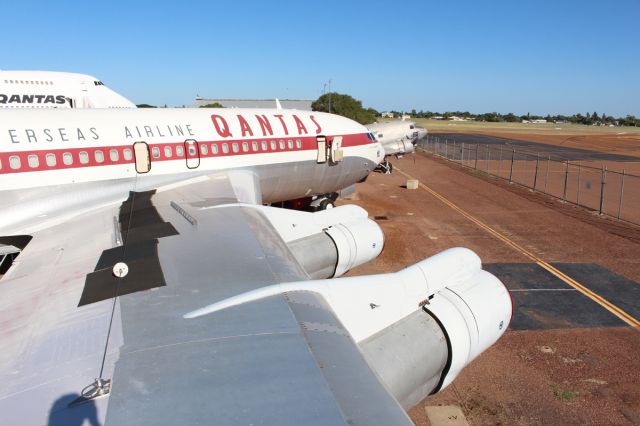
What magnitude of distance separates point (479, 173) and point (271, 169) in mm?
24882

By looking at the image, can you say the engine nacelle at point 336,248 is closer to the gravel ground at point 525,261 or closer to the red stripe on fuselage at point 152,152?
the gravel ground at point 525,261

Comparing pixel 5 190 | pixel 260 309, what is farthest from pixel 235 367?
pixel 5 190

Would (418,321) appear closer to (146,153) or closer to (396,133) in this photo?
(146,153)

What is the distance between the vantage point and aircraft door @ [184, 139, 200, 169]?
14.6 meters

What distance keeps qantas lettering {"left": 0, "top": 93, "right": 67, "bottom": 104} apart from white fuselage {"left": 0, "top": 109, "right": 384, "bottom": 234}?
29024mm

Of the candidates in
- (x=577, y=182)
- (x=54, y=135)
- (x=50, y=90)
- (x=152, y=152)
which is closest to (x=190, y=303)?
(x=54, y=135)

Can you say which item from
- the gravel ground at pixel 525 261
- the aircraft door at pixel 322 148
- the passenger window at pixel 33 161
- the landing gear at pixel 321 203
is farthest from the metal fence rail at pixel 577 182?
the passenger window at pixel 33 161

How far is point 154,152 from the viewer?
13984mm

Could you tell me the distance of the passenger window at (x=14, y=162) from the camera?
11664 mm

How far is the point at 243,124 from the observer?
16125 mm

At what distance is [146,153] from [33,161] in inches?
115

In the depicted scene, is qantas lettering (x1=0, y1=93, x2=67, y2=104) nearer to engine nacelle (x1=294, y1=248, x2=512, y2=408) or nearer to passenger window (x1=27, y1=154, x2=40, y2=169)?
passenger window (x1=27, y1=154, x2=40, y2=169)

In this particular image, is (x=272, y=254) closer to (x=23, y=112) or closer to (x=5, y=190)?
(x=5, y=190)

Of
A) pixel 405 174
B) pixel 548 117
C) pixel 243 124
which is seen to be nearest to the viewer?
pixel 243 124
